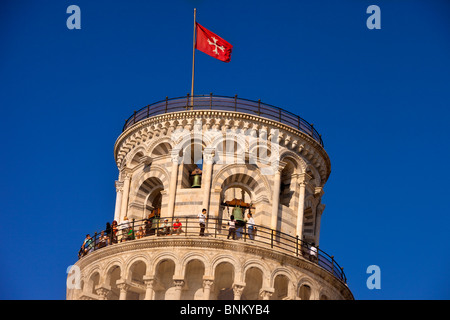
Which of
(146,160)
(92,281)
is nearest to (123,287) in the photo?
(92,281)

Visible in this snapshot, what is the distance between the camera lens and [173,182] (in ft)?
214

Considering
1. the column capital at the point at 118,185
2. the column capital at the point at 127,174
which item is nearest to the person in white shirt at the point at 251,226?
the column capital at the point at 127,174

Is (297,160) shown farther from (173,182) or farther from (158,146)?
(158,146)

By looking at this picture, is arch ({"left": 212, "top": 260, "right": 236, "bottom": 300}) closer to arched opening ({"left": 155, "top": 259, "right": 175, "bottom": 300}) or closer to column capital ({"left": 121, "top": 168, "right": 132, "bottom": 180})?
arched opening ({"left": 155, "top": 259, "right": 175, "bottom": 300})

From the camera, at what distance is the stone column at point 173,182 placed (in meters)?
64.4

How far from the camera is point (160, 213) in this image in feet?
216

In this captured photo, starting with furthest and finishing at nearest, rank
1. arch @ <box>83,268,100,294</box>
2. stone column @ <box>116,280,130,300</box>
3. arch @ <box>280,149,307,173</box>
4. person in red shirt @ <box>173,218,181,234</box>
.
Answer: arch @ <box>280,149,307,173</box> → arch @ <box>83,268,100,294</box> → person in red shirt @ <box>173,218,181,234</box> → stone column @ <box>116,280,130,300</box>

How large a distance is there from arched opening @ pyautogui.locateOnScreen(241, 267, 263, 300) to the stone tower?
0.22 feet

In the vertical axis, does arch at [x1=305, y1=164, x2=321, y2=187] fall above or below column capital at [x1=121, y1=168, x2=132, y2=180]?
above

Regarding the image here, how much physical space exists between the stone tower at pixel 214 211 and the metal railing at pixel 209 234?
86 millimetres

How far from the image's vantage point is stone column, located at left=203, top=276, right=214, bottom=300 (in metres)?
60.2

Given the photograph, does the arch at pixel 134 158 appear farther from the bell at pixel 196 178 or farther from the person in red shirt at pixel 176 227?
the person in red shirt at pixel 176 227

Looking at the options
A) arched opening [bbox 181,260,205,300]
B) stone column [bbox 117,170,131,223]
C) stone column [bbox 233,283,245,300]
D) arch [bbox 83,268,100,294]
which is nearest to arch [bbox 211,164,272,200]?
arched opening [bbox 181,260,205,300]
